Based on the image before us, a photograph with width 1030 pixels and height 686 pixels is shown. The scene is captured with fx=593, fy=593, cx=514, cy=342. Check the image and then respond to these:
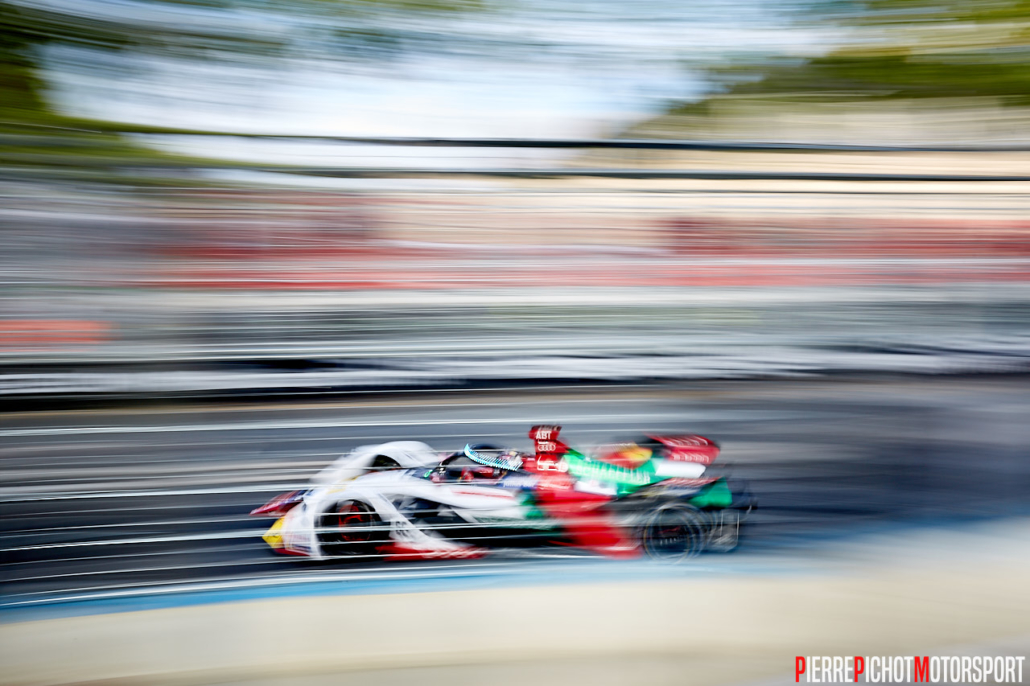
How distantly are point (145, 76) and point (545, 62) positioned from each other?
59 cm

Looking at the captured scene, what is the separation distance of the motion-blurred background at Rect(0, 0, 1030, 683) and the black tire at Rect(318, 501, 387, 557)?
0.09 metres

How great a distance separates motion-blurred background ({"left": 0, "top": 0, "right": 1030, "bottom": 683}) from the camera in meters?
0.88

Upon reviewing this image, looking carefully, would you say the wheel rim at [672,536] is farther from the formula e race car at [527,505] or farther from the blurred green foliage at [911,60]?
the blurred green foliage at [911,60]

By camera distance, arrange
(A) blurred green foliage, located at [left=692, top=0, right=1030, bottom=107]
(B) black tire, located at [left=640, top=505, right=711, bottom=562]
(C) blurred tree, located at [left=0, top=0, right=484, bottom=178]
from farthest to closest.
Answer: (B) black tire, located at [left=640, top=505, right=711, bottom=562] < (A) blurred green foliage, located at [left=692, top=0, right=1030, bottom=107] < (C) blurred tree, located at [left=0, top=0, right=484, bottom=178]

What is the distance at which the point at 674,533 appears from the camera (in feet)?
3.56

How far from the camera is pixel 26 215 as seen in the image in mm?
863

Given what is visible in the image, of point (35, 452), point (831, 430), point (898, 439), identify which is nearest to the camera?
point (35, 452)

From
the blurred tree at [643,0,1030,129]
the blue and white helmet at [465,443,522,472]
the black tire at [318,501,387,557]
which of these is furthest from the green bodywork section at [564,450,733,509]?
the blurred tree at [643,0,1030,129]

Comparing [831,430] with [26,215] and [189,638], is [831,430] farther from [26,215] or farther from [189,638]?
[26,215]

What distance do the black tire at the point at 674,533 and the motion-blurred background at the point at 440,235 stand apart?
0.38 ft

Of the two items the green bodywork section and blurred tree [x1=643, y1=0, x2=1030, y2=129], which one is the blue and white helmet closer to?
the green bodywork section

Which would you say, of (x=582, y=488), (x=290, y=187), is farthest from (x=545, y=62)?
(x=582, y=488)

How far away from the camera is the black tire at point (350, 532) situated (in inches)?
42.8

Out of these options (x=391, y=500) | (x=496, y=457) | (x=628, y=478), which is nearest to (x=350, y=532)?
(x=391, y=500)
